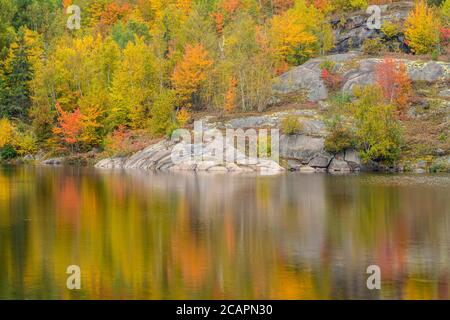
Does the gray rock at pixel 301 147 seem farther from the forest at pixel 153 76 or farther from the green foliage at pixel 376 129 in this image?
the forest at pixel 153 76

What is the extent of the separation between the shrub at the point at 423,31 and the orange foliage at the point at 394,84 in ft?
48.8

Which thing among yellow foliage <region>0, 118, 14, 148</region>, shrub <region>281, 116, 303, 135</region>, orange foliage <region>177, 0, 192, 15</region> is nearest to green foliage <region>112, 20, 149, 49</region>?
orange foliage <region>177, 0, 192, 15</region>

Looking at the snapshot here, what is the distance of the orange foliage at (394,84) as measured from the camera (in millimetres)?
91250

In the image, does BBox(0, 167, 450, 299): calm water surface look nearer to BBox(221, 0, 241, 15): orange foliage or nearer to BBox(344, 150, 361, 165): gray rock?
BBox(344, 150, 361, 165): gray rock

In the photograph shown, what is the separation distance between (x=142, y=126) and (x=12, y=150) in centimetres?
1959

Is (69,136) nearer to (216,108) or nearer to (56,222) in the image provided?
(216,108)

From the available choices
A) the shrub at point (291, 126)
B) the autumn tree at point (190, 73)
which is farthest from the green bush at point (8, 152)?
the shrub at point (291, 126)

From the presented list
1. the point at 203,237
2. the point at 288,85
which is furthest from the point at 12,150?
the point at 203,237

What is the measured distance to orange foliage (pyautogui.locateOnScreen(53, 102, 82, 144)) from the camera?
4008 inches

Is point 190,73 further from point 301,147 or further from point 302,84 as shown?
point 301,147

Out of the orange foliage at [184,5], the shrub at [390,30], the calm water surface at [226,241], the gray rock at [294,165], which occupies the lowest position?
the calm water surface at [226,241]

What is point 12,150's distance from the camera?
106 meters

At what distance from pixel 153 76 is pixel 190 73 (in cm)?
579

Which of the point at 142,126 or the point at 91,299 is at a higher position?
the point at 142,126
